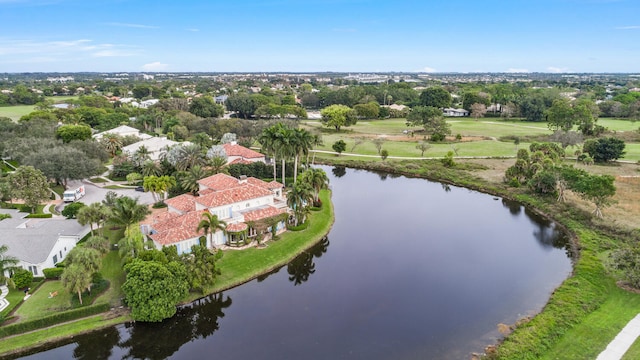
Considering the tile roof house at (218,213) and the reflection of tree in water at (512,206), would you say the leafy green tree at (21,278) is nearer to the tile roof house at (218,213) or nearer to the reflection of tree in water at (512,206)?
the tile roof house at (218,213)

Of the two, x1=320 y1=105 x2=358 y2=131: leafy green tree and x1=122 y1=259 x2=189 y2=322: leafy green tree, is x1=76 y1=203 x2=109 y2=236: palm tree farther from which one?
x1=320 y1=105 x2=358 y2=131: leafy green tree

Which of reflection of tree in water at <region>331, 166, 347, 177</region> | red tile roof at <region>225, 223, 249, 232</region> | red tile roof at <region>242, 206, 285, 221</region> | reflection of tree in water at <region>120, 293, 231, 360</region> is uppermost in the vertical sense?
red tile roof at <region>242, 206, 285, 221</region>

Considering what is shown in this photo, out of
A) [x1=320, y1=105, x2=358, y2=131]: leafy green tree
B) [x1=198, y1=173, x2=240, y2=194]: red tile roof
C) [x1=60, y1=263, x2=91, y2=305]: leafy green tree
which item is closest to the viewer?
[x1=60, y1=263, x2=91, y2=305]: leafy green tree

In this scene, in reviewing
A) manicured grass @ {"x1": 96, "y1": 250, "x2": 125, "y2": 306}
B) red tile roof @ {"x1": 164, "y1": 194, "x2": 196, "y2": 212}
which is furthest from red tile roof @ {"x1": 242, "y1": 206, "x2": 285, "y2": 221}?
manicured grass @ {"x1": 96, "y1": 250, "x2": 125, "y2": 306}

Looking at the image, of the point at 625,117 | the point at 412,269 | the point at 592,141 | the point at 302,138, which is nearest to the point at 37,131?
the point at 302,138

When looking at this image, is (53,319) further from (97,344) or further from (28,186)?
(28,186)

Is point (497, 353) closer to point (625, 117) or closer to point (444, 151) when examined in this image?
point (444, 151)
